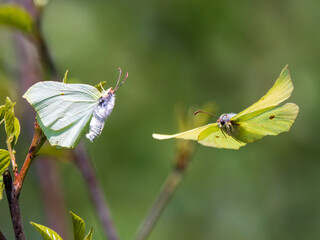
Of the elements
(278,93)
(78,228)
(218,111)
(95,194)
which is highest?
(278,93)

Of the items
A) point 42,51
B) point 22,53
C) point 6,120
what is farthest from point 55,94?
point 22,53

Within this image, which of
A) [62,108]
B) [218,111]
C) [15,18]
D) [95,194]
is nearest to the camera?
[62,108]

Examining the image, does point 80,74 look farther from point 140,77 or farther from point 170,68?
point 170,68

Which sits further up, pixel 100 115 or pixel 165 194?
pixel 100 115

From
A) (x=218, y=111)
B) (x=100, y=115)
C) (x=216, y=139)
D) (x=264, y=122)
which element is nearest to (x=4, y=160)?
(x=100, y=115)

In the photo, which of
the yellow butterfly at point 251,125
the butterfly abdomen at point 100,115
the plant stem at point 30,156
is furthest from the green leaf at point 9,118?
the yellow butterfly at point 251,125

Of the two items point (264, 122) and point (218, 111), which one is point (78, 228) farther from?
point (218, 111)

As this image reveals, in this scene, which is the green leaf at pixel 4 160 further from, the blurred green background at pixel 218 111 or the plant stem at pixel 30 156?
the blurred green background at pixel 218 111
